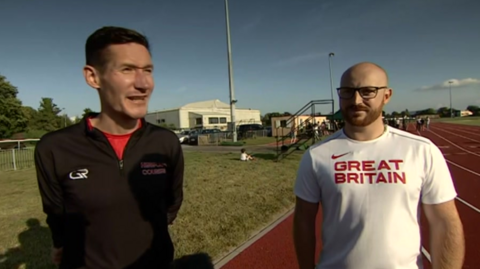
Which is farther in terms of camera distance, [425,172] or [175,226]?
[175,226]

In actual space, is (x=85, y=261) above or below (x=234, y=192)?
above

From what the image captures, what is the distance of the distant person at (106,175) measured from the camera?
148 centimetres

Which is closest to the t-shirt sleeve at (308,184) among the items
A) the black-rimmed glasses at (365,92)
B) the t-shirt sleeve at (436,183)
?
the black-rimmed glasses at (365,92)

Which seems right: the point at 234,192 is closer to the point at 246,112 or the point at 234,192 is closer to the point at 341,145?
the point at 341,145

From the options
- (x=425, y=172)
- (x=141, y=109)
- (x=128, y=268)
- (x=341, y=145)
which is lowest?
(x=128, y=268)

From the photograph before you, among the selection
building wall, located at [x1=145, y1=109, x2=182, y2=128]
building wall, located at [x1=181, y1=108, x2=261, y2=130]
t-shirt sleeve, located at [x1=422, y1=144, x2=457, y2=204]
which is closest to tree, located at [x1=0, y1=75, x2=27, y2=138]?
building wall, located at [x1=145, y1=109, x2=182, y2=128]

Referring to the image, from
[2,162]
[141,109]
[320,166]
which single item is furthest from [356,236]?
[2,162]

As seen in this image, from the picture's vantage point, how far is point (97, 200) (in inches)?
58.2

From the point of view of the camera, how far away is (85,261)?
150 cm

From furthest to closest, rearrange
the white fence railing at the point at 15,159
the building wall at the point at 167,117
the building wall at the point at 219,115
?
the building wall at the point at 167,117 < the building wall at the point at 219,115 < the white fence railing at the point at 15,159

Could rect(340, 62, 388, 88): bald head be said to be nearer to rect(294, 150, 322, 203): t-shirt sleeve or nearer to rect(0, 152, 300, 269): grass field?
rect(294, 150, 322, 203): t-shirt sleeve

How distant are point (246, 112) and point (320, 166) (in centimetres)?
7731

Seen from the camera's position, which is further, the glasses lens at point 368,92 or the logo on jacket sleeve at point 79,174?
the glasses lens at point 368,92

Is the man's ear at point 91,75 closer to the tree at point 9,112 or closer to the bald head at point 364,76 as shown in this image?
the bald head at point 364,76
